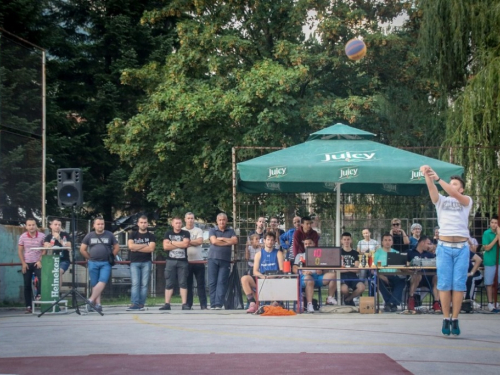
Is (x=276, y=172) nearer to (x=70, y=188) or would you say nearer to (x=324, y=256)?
(x=324, y=256)

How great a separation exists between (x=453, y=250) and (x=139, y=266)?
27.3ft

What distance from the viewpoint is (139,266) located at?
18.2 meters

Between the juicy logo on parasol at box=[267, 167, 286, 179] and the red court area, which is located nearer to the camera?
the red court area

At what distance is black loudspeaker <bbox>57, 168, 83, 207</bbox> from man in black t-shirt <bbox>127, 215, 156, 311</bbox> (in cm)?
167

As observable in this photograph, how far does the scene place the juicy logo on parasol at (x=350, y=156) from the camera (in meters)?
17.1

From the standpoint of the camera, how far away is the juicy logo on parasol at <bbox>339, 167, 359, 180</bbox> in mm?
16781

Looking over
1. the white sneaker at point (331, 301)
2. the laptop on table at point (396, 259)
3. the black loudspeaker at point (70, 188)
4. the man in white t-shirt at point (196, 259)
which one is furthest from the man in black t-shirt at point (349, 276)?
the black loudspeaker at point (70, 188)

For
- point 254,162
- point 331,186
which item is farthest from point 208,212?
point 254,162

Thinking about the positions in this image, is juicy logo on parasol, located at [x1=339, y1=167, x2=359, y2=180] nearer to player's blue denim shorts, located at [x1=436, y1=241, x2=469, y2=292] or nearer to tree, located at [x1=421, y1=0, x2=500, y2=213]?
player's blue denim shorts, located at [x1=436, y1=241, x2=469, y2=292]

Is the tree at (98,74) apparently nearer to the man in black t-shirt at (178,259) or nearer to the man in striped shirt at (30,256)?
the man in striped shirt at (30,256)

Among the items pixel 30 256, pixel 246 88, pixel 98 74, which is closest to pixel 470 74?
pixel 246 88

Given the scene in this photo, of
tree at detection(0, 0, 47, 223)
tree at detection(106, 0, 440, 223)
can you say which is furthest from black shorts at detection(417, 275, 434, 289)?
tree at detection(106, 0, 440, 223)

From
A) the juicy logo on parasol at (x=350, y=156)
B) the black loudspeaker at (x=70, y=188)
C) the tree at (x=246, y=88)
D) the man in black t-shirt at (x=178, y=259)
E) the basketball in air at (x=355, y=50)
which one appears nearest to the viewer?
the black loudspeaker at (x=70, y=188)

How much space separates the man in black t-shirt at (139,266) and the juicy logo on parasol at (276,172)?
9.42 feet
